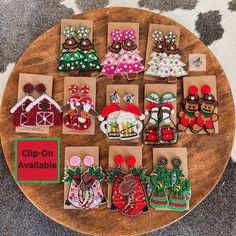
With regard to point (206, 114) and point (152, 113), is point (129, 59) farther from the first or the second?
point (206, 114)

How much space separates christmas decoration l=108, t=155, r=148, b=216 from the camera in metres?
1.19

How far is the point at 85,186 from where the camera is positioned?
1189 mm

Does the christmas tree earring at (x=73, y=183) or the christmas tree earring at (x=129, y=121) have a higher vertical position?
the christmas tree earring at (x=129, y=121)

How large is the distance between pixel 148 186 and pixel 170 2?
0.92m

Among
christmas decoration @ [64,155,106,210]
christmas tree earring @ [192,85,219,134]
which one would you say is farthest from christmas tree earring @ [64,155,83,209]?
christmas tree earring @ [192,85,219,134]

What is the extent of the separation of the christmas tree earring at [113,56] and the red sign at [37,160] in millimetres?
318

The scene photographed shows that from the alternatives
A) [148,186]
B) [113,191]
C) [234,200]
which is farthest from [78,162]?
[234,200]

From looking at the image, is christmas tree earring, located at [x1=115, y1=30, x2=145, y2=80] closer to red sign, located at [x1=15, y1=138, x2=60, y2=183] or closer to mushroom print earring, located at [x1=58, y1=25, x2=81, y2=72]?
mushroom print earring, located at [x1=58, y1=25, x2=81, y2=72]

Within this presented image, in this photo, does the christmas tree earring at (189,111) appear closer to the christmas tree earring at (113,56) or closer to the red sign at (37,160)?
the christmas tree earring at (113,56)

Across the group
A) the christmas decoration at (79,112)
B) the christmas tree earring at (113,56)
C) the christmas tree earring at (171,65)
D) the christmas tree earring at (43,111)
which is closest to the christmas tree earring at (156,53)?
the christmas tree earring at (171,65)

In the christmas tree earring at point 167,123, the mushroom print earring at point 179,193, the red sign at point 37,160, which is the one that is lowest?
the mushroom print earring at point 179,193

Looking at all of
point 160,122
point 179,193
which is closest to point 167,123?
point 160,122

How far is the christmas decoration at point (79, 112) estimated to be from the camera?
1221 millimetres

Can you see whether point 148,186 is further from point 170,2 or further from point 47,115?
point 170,2
